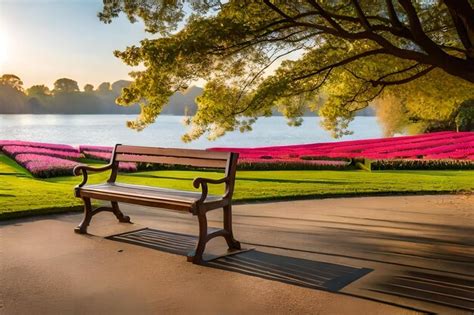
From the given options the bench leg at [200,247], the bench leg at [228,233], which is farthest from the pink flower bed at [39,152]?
the bench leg at [200,247]

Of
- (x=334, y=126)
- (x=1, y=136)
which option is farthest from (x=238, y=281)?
(x=1, y=136)

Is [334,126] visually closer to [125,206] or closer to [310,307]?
[125,206]

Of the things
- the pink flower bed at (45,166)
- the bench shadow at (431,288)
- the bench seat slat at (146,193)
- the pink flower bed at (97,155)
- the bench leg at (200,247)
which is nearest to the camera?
the bench shadow at (431,288)

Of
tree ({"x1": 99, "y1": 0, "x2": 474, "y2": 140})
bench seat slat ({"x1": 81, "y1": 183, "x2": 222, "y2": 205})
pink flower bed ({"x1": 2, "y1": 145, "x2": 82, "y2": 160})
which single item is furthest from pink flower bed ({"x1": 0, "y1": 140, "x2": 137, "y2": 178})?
bench seat slat ({"x1": 81, "y1": 183, "x2": 222, "y2": 205})

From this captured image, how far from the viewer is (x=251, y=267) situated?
18.6 feet

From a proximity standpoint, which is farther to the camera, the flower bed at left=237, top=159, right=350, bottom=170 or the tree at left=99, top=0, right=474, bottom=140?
the flower bed at left=237, top=159, right=350, bottom=170

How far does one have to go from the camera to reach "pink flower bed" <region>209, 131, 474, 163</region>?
20719 mm

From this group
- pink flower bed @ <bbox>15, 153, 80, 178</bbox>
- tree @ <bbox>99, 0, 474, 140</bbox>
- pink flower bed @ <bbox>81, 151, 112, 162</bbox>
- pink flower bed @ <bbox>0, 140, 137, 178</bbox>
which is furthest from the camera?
pink flower bed @ <bbox>81, 151, 112, 162</bbox>

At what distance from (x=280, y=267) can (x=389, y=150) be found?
1786 centimetres

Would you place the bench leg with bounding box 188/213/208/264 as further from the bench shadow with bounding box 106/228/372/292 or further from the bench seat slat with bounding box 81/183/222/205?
the bench seat slat with bounding box 81/183/222/205

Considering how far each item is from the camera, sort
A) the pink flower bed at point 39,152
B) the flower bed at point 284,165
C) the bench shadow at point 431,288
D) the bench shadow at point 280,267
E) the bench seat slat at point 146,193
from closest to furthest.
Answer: the bench shadow at point 431,288 < the bench shadow at point 280,267 < the bench seat slat at point 146,193 < the flower bed at point 284,165 < the pink flower bed at point 39,152

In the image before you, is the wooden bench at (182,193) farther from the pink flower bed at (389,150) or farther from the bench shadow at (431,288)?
the pink flower bed at (389,150)

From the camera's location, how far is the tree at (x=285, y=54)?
895 cm

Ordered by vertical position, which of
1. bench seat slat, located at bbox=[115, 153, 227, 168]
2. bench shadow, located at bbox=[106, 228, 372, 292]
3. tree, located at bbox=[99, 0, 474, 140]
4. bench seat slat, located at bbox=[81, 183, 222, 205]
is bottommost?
bench shadow, located at bbox=[106, 228, 372, 292]
